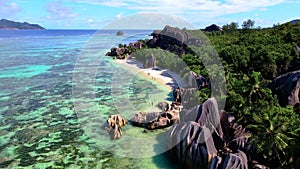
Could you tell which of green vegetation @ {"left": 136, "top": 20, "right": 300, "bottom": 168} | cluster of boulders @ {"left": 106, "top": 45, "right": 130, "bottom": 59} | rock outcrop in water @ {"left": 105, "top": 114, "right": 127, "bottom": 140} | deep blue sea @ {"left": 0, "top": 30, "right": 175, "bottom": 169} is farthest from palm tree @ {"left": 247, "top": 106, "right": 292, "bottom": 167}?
cluster of boulders @ {"left": 106, "top": 45, "right": 130, "bottom": 59}

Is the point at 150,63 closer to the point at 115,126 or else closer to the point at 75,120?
the point at 75,120

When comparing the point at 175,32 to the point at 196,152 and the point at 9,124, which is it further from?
the point at 196,152

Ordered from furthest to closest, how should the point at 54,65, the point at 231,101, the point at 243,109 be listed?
the point at 54,65
the point at 231,101
the point at 243,109

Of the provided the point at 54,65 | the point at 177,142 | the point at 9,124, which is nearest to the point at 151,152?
the point at 177,142

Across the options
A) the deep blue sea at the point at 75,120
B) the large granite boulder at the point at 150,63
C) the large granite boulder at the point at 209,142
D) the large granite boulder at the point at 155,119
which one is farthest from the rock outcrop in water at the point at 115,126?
the large granite boulder at the point at 150,63

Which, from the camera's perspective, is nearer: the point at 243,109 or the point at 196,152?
the point at 196,152

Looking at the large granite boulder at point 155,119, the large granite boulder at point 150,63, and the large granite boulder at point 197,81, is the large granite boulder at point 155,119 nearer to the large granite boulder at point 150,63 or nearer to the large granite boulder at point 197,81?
the large granite boulder at point 197,81

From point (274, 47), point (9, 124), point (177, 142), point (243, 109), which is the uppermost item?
point (274, 47)
